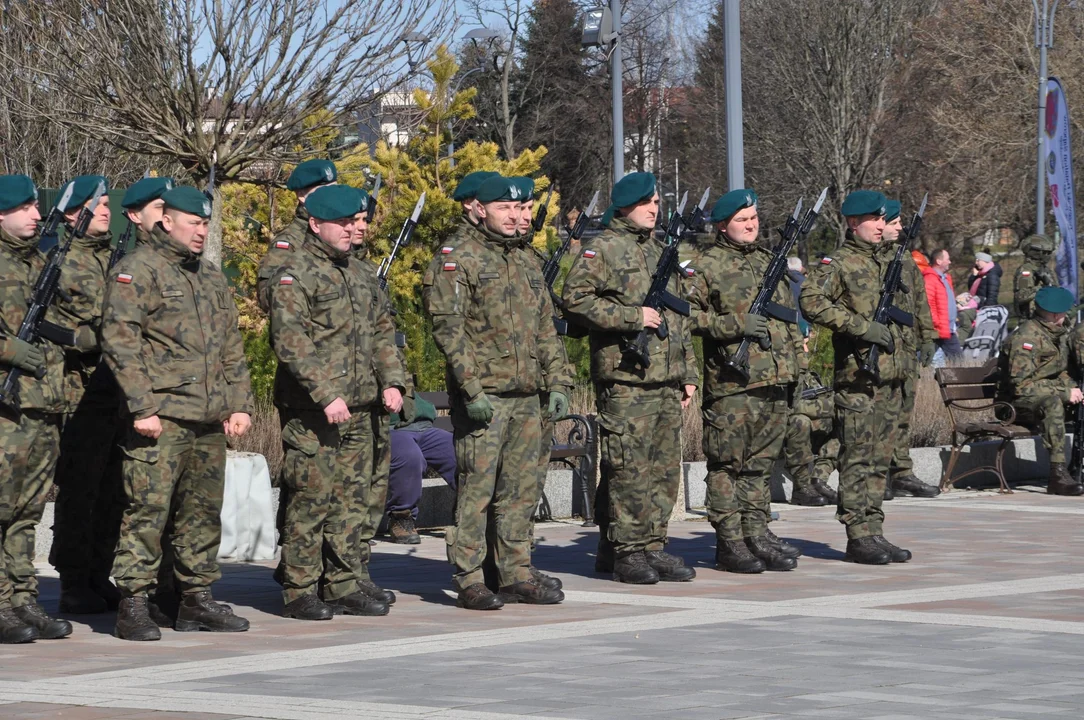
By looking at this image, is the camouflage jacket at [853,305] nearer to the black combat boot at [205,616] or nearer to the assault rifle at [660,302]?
the assault rifle at [660,302]

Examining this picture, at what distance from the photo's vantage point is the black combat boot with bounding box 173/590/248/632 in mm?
8180

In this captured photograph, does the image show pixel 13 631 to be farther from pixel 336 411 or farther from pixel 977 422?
pixel 977 422

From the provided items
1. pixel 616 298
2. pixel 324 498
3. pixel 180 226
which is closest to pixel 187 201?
pixel 180 226

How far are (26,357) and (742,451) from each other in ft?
13.6

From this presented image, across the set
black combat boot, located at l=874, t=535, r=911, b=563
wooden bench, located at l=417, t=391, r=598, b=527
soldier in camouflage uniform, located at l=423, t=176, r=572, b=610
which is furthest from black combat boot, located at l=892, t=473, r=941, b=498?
soldier in camouflage uniform, located at l=423, t=176, r=572, b=610

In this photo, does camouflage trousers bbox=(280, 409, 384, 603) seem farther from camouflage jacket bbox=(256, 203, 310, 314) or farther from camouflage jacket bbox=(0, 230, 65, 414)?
camouflage jacket bbox=(0, 230, 65, 414)

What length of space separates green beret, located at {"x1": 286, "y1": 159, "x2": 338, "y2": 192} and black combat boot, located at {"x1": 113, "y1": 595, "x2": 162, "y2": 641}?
89.9 inches

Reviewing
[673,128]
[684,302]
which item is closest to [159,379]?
[684,302]

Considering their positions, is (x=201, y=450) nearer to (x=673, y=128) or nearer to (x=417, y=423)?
(x=417, y=423)

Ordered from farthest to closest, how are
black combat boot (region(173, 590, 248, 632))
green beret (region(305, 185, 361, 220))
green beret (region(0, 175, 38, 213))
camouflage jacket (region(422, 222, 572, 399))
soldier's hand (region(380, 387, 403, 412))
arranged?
1. camouflage jacket (region(422, 222, 572, 399))
2. soldier's hand (region(380, 387, 403, 412))
3. green beret (region(305, 185, 361, 220))
4. black combat boot (region(173, 590, 248, 632))
5. green beret (region(0, 175, 38, 213))

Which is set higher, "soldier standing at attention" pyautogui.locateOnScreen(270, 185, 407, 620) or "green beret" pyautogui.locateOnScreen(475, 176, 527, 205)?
"green beret" pyautogui.locateOnScreen(475, 176, 527, 205)

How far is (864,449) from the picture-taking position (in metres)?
10.5

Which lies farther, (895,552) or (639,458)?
(895,552)

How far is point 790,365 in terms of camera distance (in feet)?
33.3
